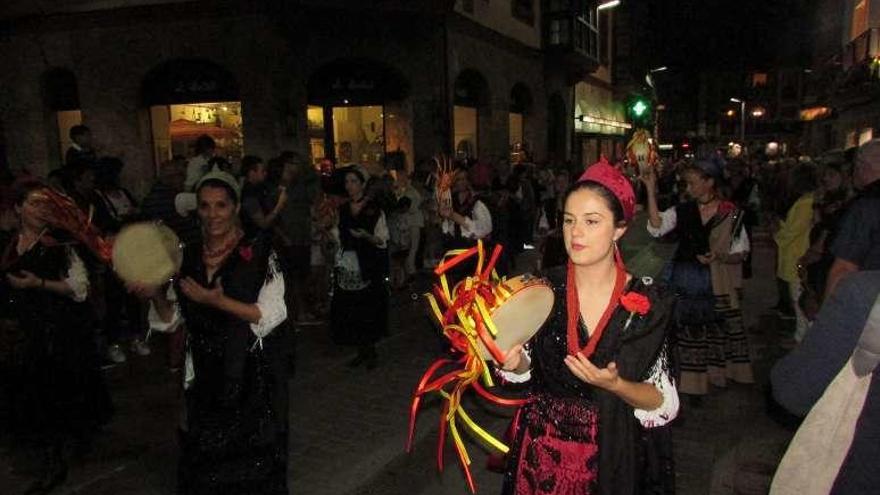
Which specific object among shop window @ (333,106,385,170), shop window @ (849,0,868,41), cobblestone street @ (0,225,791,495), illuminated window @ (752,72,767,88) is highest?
illuminated window @ (752,72,767,88)

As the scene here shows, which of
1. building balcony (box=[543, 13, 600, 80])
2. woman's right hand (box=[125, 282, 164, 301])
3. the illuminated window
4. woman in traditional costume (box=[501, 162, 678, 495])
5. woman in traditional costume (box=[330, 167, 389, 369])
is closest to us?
woman in traditional costume (box=[501, 162, 678, 495])

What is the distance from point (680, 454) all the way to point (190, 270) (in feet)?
12.1

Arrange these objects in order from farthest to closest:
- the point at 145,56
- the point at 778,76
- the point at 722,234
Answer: the point at 778,76, the point at 145,56, the point at 722,234

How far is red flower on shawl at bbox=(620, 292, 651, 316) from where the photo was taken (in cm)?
230

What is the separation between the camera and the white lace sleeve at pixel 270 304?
3.24 meters

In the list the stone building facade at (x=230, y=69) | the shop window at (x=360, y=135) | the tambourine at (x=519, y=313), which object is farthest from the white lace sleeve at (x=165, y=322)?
the shop window at (x=360, y=135)

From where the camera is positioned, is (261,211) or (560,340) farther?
(261,211)

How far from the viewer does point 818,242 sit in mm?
5637

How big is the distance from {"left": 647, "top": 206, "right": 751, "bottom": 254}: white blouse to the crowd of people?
0.7 inches

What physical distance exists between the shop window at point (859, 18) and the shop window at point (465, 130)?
51.7ft

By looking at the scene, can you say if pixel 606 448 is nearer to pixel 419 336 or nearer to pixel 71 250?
pixel 71 250

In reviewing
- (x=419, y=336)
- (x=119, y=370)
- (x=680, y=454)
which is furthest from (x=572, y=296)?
(x=119, y=370)

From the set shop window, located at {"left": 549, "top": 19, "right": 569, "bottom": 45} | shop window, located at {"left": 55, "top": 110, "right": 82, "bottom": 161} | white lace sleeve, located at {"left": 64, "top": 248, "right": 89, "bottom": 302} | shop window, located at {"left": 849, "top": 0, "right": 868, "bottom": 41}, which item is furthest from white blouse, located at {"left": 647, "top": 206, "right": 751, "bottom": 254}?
shop window, located at {"left": 849, "top": 0, "right": 868, "bottom": 41}

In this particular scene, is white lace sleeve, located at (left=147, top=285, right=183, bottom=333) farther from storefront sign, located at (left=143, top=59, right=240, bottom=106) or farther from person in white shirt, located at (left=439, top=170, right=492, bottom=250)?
storefront sign, located at (left=143, top=59, right=240, bottom=106)
